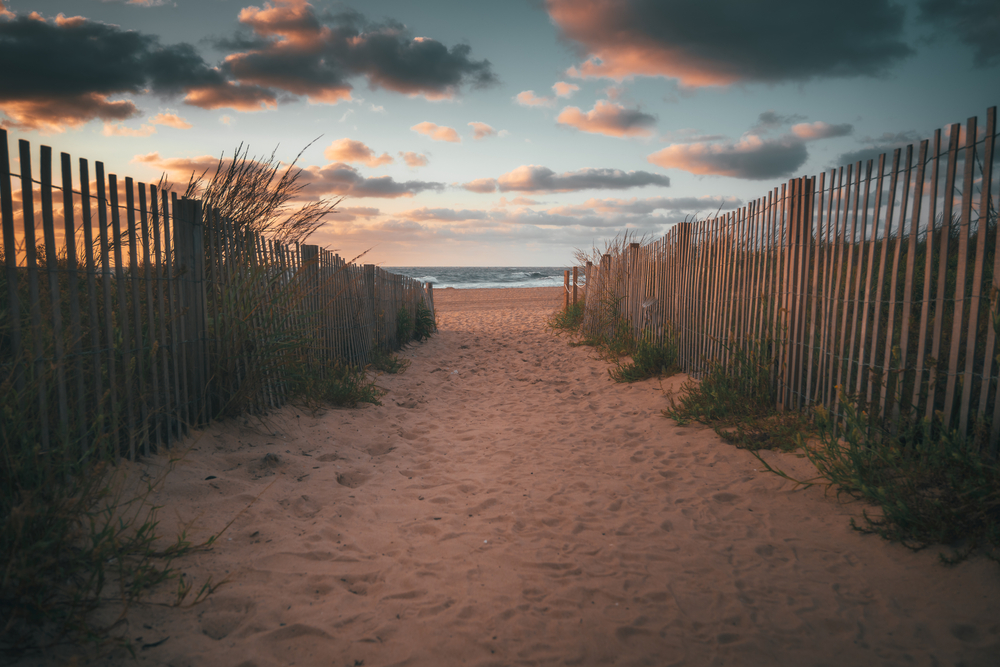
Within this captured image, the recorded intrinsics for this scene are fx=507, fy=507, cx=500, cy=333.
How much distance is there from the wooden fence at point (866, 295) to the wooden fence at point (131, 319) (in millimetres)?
4123

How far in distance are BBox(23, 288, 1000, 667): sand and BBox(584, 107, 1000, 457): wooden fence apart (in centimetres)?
83

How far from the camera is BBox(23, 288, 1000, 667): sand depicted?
2117 millimetres

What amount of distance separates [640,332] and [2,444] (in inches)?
300

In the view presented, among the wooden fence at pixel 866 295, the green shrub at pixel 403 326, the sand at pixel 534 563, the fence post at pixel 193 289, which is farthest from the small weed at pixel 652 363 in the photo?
the fence post at pixel 193 289

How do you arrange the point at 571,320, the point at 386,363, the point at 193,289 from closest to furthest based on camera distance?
1. the point at 193,289
2. the point at 386,363
3. the point at 571,320

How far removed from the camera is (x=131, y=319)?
11.1ft

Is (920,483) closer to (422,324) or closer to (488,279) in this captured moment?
(422,324)

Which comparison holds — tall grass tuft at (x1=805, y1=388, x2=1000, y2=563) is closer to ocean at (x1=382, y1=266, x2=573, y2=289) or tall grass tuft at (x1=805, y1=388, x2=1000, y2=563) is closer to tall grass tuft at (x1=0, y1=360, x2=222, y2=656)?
tall grass tuft at (x1=0, y1=360, x2=222, y2=656)

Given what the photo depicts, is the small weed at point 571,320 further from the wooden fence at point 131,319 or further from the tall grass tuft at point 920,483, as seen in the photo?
the tall grass tuft at point 920,483

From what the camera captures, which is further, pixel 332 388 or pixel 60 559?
pixel 332 388

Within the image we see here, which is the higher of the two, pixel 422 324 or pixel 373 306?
pixel 373 306

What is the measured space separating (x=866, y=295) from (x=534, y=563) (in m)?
2.89

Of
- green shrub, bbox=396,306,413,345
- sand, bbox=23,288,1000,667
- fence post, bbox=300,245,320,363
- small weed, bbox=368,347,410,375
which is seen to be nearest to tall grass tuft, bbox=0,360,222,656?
sand, bbox=23,288,1000,667

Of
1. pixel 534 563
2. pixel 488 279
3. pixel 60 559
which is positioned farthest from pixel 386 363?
pixel 488 279
